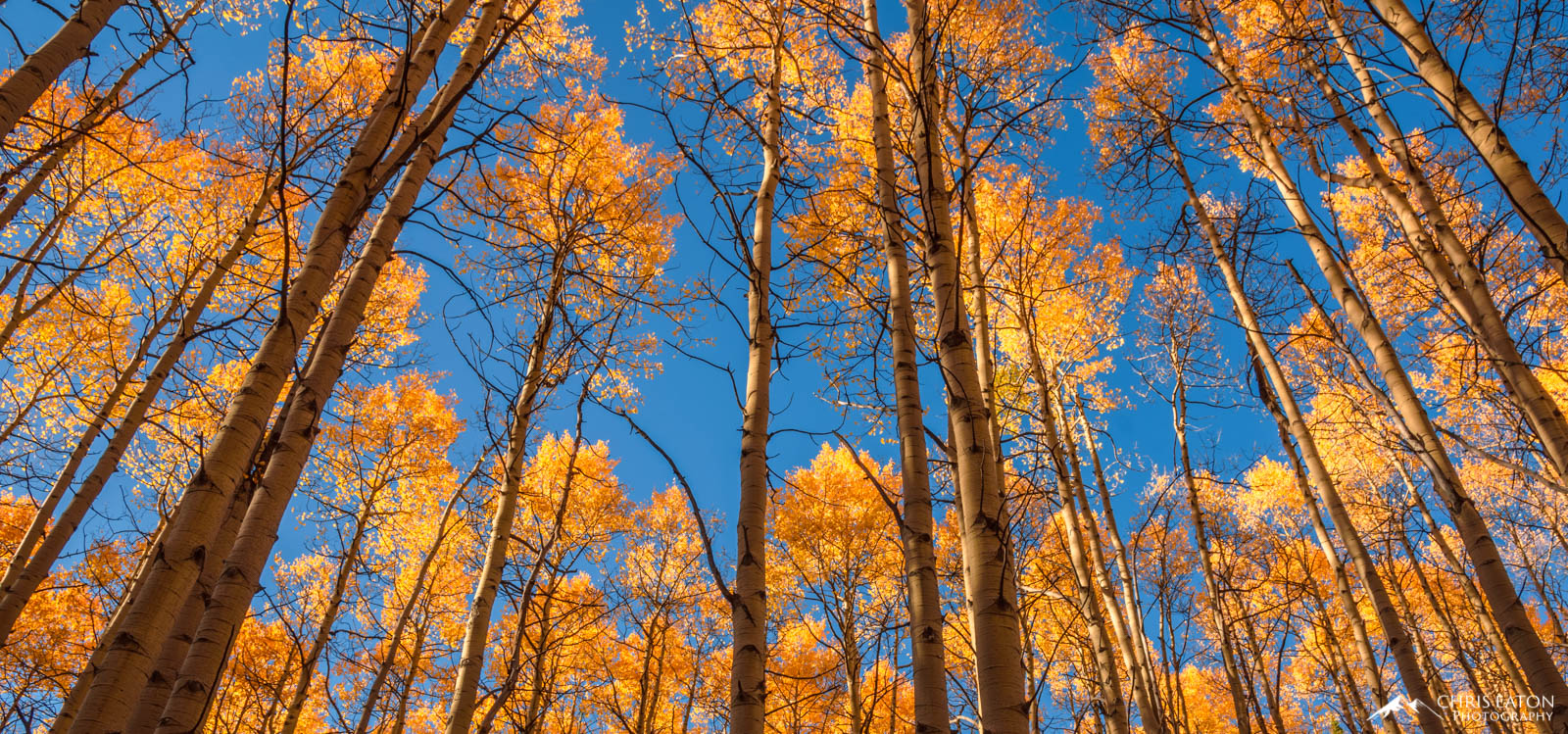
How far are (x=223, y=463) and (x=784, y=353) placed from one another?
6.96 feet

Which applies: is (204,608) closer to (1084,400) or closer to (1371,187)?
(1371,187)

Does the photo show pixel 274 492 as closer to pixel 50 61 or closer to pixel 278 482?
pixel 278 482

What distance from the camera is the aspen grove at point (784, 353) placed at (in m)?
2.31

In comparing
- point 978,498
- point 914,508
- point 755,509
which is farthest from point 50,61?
point 978,498

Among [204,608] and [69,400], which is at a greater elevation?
[69,400]

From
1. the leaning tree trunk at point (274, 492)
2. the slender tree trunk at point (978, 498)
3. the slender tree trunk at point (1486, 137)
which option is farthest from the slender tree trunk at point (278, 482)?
the slender tree trunk at point (1486, 137)

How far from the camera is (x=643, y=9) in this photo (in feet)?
24.1

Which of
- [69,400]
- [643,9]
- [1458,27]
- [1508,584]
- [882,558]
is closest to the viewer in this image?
[1508,584]

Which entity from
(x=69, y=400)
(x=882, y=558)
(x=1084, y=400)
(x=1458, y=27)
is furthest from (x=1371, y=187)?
(x=69, y=400)

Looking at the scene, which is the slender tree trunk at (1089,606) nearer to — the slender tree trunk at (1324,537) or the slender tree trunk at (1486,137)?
the slender tree trunk at (1324,537)

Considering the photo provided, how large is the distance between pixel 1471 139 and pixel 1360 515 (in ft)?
38.0

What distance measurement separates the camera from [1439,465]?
3635 millimetres

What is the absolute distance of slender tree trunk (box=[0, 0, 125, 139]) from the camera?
7.98 feet

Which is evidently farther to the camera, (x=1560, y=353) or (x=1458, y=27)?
(x=1560, y=353)
